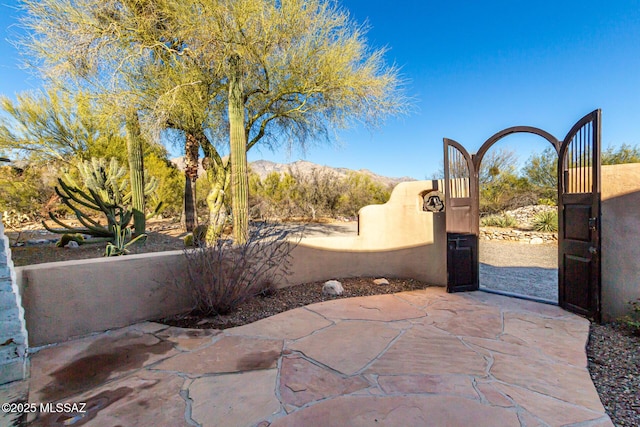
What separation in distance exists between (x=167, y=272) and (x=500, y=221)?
39.4 feet

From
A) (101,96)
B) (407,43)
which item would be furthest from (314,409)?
(407,43)

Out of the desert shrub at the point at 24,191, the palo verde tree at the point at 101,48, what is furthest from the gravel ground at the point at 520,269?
the desert shrub at the point at 24,191

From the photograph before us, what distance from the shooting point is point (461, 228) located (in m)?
4.38

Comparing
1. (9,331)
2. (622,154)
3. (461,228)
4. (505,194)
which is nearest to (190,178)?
(9,331)

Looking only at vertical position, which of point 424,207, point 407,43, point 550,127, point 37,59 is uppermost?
point 407,43

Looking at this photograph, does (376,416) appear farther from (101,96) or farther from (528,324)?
(101,96)

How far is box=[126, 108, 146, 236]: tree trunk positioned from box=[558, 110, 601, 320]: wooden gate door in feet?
27.0

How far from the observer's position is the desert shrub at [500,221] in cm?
1137

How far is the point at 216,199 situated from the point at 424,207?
6.12 m

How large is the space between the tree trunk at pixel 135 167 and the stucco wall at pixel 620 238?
8527 mm

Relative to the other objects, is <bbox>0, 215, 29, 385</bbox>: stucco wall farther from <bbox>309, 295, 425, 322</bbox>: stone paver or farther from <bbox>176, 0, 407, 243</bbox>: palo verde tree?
<bbox>176, 0, 407, 243</bbox>: palo verde tree

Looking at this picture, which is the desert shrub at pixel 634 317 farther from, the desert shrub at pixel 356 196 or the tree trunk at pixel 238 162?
the desert shrub at pixel 356 196

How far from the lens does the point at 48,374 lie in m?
2.25

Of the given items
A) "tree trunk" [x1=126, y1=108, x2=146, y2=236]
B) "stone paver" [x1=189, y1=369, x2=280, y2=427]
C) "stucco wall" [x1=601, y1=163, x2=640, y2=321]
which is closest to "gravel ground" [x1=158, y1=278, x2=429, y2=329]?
"stone paver" [x1=189, y1=369, x2=280, y2=427]
